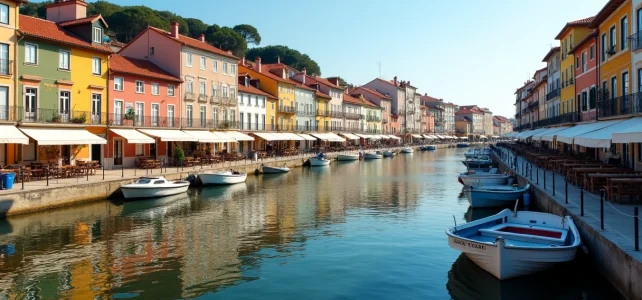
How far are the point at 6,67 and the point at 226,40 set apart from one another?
278 feet

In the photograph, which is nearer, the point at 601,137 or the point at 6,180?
the point at 601,137

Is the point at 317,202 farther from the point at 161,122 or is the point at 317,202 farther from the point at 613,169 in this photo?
the point at 161,122

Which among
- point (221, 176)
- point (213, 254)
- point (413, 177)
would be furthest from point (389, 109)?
point (213, 254)

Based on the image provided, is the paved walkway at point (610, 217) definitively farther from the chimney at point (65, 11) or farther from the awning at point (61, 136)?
the chimney at point (65, 11)

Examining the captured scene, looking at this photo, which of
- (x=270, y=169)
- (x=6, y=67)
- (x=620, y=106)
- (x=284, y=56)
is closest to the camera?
(x=620, y=106)

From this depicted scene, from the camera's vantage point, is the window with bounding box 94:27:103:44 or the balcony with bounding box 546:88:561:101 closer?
the window with bounding box 94:27:103:44

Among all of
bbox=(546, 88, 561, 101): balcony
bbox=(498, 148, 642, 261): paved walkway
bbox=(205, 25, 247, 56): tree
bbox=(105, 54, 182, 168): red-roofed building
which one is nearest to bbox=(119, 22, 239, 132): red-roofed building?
bbox=(105, 54, 182, 168): red-roofed building

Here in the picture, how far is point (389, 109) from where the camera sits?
356 feet

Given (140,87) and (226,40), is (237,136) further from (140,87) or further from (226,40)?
(226,40)

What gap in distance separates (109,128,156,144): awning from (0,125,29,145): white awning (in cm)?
822

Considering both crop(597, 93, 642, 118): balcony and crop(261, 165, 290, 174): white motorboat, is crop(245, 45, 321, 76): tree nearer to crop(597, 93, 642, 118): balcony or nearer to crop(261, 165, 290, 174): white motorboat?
crop(261, 165, 290, 174): white motorboat

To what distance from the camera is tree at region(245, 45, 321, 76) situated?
122688mm

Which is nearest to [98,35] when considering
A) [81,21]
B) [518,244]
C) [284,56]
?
[81,21]

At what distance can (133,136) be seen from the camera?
3462 cm
